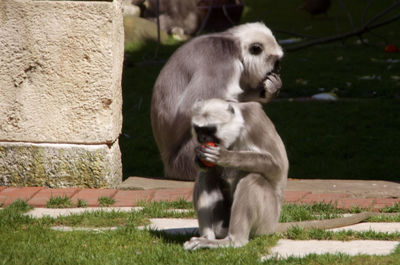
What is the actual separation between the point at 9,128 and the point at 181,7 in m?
10.7

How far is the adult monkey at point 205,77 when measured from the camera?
6.74 meters

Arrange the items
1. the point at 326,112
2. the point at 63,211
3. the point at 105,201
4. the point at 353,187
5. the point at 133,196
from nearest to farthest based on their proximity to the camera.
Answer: the point at 63,211, the point at 105,201, the point at 133,196, the point at 353,187, the point at 326,112

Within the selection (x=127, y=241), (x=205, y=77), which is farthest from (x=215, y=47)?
(x=127, y=241)

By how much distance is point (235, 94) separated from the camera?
264 inches

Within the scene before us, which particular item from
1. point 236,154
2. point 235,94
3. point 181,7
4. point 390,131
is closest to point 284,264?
point 236,154

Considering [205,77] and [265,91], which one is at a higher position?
[205,77]

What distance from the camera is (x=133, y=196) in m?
6.29

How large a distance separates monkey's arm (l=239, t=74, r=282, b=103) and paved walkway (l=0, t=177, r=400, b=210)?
884 millimetres

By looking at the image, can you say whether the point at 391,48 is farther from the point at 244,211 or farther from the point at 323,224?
the point at 244,211

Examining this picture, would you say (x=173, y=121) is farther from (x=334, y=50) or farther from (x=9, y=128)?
(x=334, y=50)

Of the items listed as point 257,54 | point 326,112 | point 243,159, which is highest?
point 257,54

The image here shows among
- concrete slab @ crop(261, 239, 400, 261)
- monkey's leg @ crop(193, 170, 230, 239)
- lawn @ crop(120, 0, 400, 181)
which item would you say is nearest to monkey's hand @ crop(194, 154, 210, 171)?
monkey's leg @ crop(193, 170, 230, 239)

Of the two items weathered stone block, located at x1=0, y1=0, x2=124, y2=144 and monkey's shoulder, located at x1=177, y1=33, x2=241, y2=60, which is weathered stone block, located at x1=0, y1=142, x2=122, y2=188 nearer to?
weathered stone block, located at x1=0, y1=0, x2=124, y2=144

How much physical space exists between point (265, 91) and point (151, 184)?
142cm
